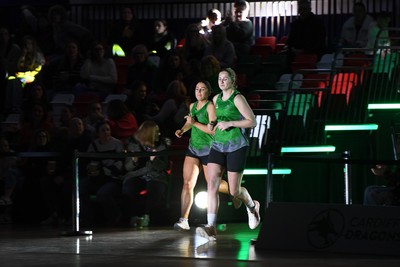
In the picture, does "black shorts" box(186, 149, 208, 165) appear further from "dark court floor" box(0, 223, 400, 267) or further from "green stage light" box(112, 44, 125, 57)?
"green stage light" box(112, 44, 125, 57)

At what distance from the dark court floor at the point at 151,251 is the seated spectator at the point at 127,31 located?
689 centimetres

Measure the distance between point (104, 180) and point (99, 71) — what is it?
4000mm

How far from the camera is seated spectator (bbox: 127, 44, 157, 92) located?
20.6 m

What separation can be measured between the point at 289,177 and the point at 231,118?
3.71 m

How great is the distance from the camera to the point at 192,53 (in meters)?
20.6

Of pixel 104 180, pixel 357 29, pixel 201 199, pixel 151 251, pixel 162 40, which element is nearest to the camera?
pixel 151 251

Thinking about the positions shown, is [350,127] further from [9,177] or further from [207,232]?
[9,177]

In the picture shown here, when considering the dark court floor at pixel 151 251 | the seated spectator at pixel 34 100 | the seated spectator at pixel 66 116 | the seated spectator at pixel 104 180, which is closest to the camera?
the dark court floor at pixel 151 251

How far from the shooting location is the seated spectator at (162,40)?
21625 mm

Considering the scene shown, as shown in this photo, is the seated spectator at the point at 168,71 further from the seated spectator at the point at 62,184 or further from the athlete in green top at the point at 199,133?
the athlete in green top at the point at 199,133

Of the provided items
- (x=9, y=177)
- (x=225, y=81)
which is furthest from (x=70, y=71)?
(x=225, y=81)

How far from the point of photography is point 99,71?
2047cm

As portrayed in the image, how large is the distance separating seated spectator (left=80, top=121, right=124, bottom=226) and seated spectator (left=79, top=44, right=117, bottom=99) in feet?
11.2

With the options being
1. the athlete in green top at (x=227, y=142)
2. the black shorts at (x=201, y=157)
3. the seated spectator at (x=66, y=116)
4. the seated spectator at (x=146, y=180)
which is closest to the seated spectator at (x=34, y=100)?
the seated spectator at (x=66, y=116)
